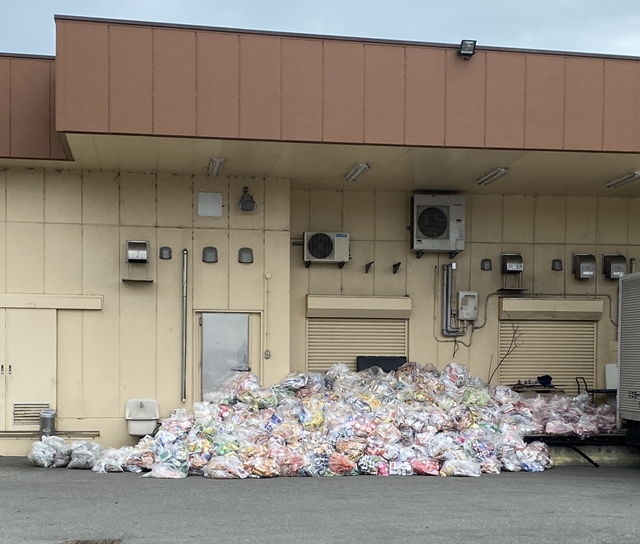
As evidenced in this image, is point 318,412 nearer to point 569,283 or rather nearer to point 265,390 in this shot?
point 265,390

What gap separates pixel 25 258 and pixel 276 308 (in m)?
3.72

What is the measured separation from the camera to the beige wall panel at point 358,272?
1254 cm

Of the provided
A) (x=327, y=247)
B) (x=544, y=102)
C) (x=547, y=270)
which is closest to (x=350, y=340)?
(x=327, y=247)

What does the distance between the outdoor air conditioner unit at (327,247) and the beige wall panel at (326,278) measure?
0.74ft

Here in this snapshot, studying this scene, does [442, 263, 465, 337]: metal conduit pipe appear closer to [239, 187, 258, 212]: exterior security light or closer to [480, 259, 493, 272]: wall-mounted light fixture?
[480, 259, 493, 272]: wall-mounted light fixture

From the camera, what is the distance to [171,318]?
11320mm

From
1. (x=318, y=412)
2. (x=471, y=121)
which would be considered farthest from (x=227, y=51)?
(x=318, y=412)

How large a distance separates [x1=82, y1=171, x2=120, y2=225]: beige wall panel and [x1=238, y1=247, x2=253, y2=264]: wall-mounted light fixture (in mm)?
1868

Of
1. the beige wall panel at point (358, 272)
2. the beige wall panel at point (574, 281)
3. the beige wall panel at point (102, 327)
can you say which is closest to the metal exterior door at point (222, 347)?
the beige wall panel at point (102, 327)

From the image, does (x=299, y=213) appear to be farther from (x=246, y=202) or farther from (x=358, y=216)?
(x=246, y=202)

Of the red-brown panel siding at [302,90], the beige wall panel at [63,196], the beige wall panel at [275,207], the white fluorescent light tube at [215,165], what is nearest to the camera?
the red-brown panel siding at [302,90]

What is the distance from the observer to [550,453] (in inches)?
411

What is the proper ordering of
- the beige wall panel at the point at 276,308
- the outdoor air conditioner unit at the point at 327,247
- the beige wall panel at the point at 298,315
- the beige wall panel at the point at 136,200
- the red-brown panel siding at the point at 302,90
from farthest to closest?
the beige wall panel at the point at 298,315 → the outdoor air conditioner unit at the point at 327,247 → the beige wall panel at the point at 276,308 → the beige wall panel at the point at 136,200 → the red-brown panel siding at the point at 302,90

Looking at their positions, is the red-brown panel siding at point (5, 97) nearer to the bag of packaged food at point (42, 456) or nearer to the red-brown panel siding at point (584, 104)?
the bag of packaged food at point (42, 456)
